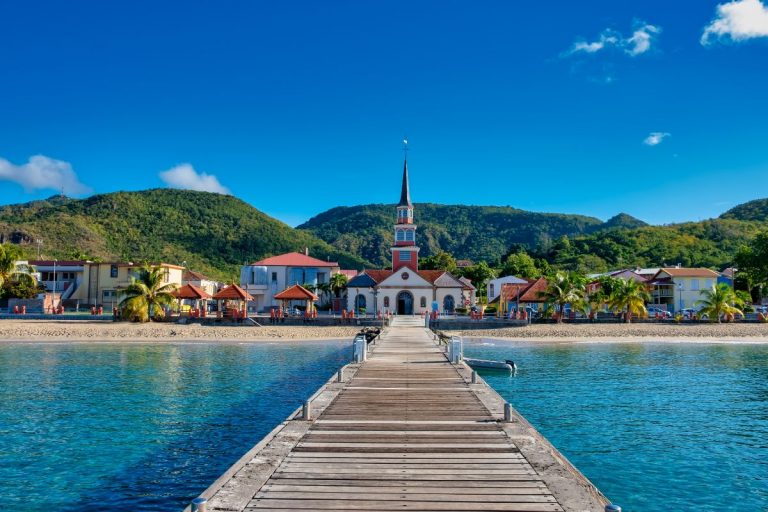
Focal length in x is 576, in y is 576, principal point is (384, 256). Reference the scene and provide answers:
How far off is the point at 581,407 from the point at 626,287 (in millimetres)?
37854

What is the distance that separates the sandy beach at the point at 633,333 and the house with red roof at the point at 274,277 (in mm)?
30540

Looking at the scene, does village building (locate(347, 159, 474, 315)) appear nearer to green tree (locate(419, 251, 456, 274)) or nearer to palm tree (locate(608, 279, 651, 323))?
palm tree (locate(608, 279, 651, 323))

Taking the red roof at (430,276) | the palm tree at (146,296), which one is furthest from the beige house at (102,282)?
the red roof at (430,276)

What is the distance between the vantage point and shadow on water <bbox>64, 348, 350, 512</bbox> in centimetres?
1077

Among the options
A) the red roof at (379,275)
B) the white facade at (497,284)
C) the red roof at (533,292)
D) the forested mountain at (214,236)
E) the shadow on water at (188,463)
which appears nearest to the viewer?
the shadow on water at (188,463)

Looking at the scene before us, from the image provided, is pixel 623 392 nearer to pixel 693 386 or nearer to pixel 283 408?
pixel 693 386

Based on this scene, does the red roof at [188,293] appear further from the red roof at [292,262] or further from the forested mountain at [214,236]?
the forested mountain at [214,236]

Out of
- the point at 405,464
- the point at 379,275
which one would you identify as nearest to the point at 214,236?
the point at 379,275

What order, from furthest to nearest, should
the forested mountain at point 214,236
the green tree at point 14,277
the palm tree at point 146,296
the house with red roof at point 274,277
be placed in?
1. the forested mountain at point 214,236
2. the house with red roof at point 274,277
3. the green tree at point 14,277
4. the palm tree at point 146,296

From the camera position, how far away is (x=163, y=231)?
113125 mm

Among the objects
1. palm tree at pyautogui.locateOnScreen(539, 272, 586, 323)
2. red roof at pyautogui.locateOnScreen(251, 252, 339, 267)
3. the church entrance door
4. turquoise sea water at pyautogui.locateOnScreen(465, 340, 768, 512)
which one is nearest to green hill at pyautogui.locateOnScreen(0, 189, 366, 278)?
red roof at pyautogui.locateOnScreen(251, 252, 339, 267)

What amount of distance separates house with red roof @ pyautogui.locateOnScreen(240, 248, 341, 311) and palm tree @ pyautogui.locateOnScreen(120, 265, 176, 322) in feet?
63.8

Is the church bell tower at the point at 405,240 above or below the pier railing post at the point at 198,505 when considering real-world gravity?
above

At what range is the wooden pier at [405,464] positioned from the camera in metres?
6.81
